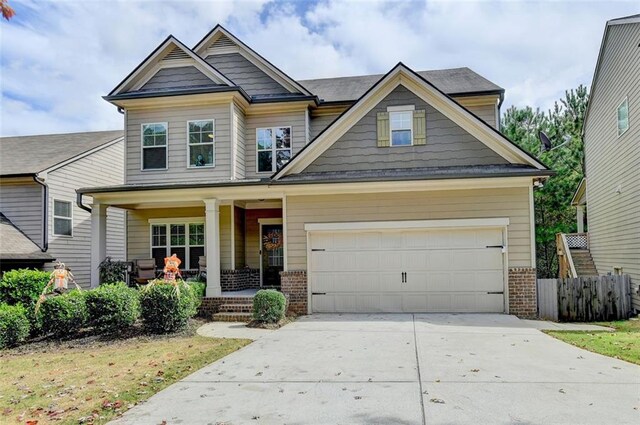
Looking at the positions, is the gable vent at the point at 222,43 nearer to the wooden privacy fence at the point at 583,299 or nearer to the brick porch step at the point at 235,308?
the brick porch step at the point at 235,308

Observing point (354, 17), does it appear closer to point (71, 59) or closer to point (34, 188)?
point (71, 59)

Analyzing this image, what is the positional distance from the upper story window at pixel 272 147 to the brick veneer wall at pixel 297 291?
414cm

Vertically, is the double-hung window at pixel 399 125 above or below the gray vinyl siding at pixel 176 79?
below

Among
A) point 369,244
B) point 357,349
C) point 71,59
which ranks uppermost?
point 71,59

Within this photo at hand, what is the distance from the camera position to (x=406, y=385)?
581cm

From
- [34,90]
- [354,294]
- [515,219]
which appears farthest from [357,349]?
[34,90]

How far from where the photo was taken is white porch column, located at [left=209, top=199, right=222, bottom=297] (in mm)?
12703

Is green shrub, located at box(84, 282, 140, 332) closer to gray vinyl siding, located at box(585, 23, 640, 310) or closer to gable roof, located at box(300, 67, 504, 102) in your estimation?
gable roof, located at box(300, 67, 504, 102)

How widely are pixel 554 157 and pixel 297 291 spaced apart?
1694cm

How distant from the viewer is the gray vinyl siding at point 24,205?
16.2 meters

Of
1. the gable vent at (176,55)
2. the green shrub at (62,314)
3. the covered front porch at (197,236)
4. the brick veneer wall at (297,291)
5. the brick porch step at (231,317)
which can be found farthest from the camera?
the covered front porch at (197,236)

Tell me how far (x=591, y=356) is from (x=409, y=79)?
26.6 feet

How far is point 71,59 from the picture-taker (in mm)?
12609

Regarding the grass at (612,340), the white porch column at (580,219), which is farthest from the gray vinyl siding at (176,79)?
the white porch column at (580,219)
